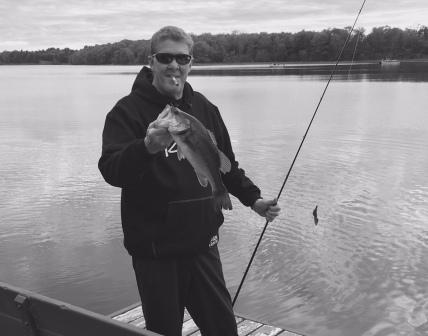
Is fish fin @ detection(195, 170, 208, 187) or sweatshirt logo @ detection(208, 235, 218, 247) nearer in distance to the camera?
fish fin @ detection(195, 170, 208, 187)

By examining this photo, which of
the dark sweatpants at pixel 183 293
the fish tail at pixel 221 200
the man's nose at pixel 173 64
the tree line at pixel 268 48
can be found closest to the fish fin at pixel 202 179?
the fish tail at pixel 221 200

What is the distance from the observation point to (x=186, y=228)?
2.73 meters

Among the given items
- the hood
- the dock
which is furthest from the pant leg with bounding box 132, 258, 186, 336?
the dock

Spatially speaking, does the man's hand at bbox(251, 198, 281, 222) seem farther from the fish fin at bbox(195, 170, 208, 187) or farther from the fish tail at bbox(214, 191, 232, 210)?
the fish fin at bbox(195, 170, 208, 187)

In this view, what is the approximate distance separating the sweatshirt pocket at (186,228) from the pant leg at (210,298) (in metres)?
0.11

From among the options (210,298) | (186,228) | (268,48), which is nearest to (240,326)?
(210,298)

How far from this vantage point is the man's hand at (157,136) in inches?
90.4

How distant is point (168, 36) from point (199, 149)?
26.1 inches

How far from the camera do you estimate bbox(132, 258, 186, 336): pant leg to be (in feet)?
8.93

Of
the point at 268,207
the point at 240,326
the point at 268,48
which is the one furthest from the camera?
the point at 268,48

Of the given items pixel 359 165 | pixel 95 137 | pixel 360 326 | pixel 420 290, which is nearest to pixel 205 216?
pixel 360 326

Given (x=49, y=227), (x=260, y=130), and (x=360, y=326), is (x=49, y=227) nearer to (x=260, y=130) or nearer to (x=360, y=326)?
(x=360, y=326)

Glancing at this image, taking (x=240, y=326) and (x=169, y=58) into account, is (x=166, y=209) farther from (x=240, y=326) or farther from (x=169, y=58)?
(x=240, y=326)

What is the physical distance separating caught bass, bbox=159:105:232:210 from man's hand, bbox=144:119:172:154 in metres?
0.02
